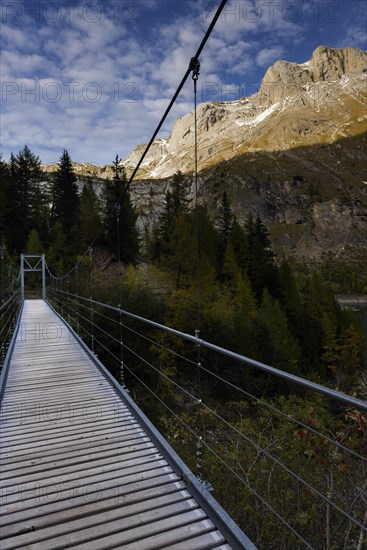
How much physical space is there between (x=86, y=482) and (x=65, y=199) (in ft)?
106

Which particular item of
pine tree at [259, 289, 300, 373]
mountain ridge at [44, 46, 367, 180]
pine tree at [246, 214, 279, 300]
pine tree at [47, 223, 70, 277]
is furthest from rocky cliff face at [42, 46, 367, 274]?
pine tree at [259, 289, 300, 373]

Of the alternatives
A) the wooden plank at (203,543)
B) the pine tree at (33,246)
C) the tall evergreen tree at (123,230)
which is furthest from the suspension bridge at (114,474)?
the tall evergreen tree at (123,230)

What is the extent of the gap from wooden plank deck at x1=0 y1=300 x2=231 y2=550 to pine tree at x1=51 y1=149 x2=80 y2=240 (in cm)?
2855

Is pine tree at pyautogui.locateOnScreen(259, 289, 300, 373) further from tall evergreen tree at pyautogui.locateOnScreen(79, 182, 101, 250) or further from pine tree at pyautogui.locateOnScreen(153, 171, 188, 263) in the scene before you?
tall evergreen tree at pyautogui.locateOnScreen(79, 182, 101, 250)

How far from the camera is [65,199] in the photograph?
32.2 m

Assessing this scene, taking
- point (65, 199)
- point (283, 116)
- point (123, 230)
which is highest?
point (283, 116)

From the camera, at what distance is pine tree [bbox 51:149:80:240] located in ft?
103

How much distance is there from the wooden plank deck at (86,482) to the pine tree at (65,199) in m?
28.5

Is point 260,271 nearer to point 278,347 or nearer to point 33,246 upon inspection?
point 278,347

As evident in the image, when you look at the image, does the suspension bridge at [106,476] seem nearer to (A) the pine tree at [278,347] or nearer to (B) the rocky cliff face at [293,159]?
(A) the pine tree at [278,347]

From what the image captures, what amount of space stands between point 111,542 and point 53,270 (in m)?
A: 25.4

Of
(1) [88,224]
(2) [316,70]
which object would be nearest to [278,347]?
(1) [88,224]

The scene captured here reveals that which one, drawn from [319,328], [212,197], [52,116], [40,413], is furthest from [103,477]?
[212,197]

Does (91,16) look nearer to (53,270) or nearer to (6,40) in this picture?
(6,40)
